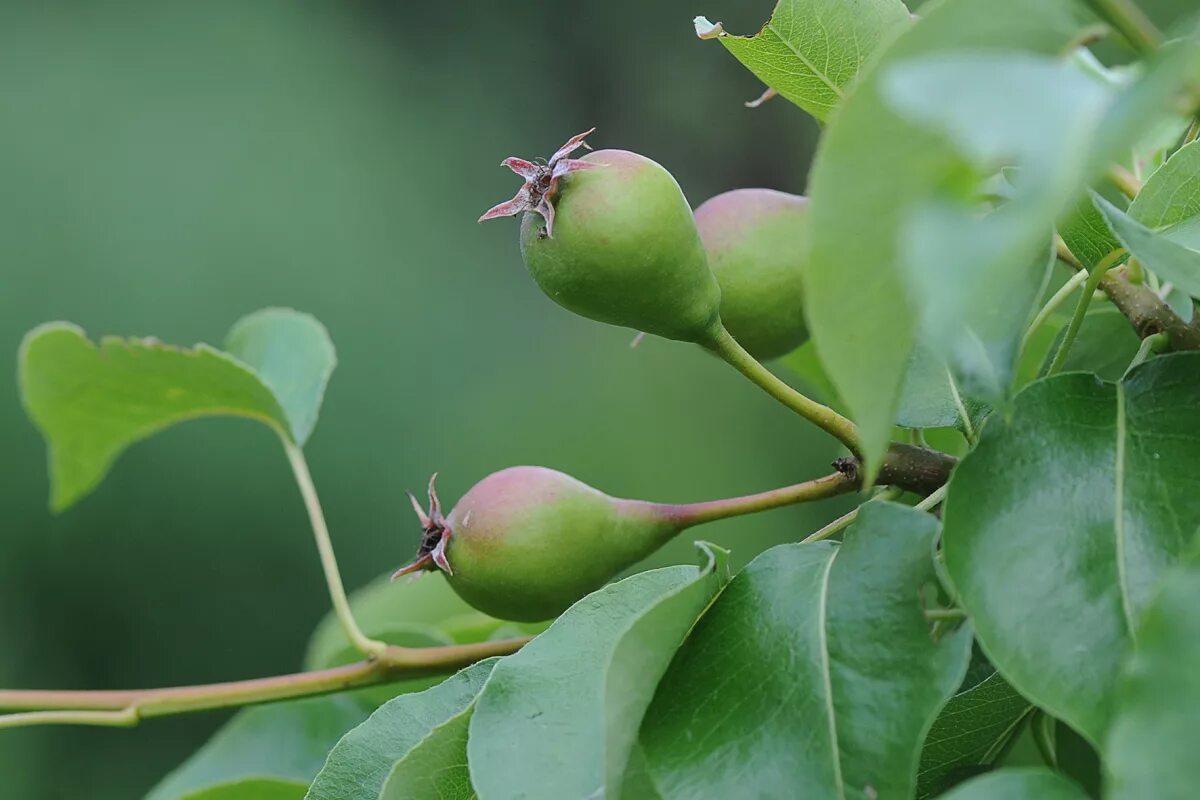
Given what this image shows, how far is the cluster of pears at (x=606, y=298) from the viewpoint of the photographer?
500mm

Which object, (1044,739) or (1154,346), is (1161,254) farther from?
(1044,739)

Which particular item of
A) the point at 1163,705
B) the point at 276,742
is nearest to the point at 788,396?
the point at 1163,705

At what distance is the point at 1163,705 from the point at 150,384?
67 cm

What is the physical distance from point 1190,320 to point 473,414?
373cm

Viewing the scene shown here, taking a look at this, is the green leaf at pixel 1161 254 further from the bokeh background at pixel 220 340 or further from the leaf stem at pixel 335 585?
the bokeh background at pixel 220 340

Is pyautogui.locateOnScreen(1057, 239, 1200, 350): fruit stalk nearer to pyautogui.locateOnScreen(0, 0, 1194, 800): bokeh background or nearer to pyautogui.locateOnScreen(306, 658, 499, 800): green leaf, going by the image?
pyautogui.locateOnScreen(306, 658, 499, 800): green leaf

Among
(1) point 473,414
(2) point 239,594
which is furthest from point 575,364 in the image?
(2) point 239,594

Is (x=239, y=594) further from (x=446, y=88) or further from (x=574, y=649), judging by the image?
(x=574, y=649)

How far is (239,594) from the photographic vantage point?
410cm

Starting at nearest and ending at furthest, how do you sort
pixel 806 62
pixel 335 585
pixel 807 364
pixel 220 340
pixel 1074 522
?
pixel 1074 522 < pixel 806 62 < pixel 335 585 < pixel 807 364 < pixel 220 340

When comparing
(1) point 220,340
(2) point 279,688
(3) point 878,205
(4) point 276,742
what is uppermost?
(3) point 878,205

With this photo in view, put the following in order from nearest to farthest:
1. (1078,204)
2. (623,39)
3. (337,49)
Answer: (1078,204)
(337,49)
(623,39)

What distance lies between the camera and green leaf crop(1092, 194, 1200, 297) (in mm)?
417

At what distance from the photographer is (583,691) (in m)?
0.46
